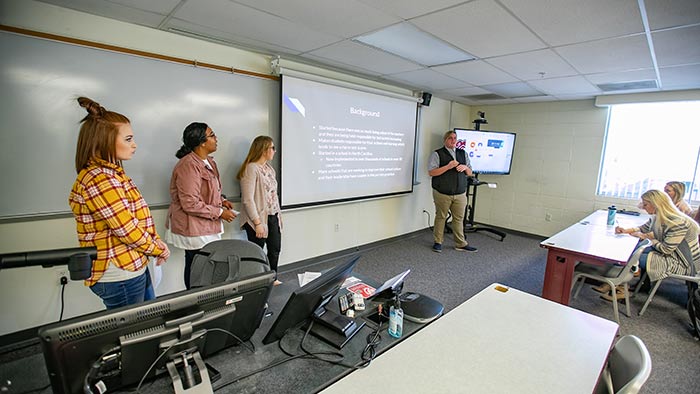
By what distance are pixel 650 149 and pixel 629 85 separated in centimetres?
124

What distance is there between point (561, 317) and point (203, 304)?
161cm

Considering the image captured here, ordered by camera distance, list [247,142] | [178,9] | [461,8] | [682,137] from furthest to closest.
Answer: [682,137] → [247,142] → [178,9] → [461,8]

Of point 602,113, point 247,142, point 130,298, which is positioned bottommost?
point 130,298

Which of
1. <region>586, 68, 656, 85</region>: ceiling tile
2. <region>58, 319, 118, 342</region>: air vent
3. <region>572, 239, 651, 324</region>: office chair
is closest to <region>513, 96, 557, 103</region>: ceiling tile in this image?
<region>586, 68, 656, 85</region>: ceiling tile

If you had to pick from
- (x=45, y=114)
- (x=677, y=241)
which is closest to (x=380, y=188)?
(x=677, y=241)

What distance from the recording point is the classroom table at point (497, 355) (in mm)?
1069

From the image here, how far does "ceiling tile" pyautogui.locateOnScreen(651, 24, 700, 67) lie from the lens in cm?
212

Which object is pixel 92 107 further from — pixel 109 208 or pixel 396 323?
pixel 396 323

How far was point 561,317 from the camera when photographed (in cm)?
152

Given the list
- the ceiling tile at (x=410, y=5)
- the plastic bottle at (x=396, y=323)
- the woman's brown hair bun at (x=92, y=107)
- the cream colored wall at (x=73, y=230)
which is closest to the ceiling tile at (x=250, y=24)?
the cream colored wall at (x=73, y=230)

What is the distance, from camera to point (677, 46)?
237cm

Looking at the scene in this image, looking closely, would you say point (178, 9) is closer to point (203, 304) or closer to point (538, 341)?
point (203, 304)

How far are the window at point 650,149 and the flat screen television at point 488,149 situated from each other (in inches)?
52.1

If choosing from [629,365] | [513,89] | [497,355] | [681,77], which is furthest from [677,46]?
[497,355]
